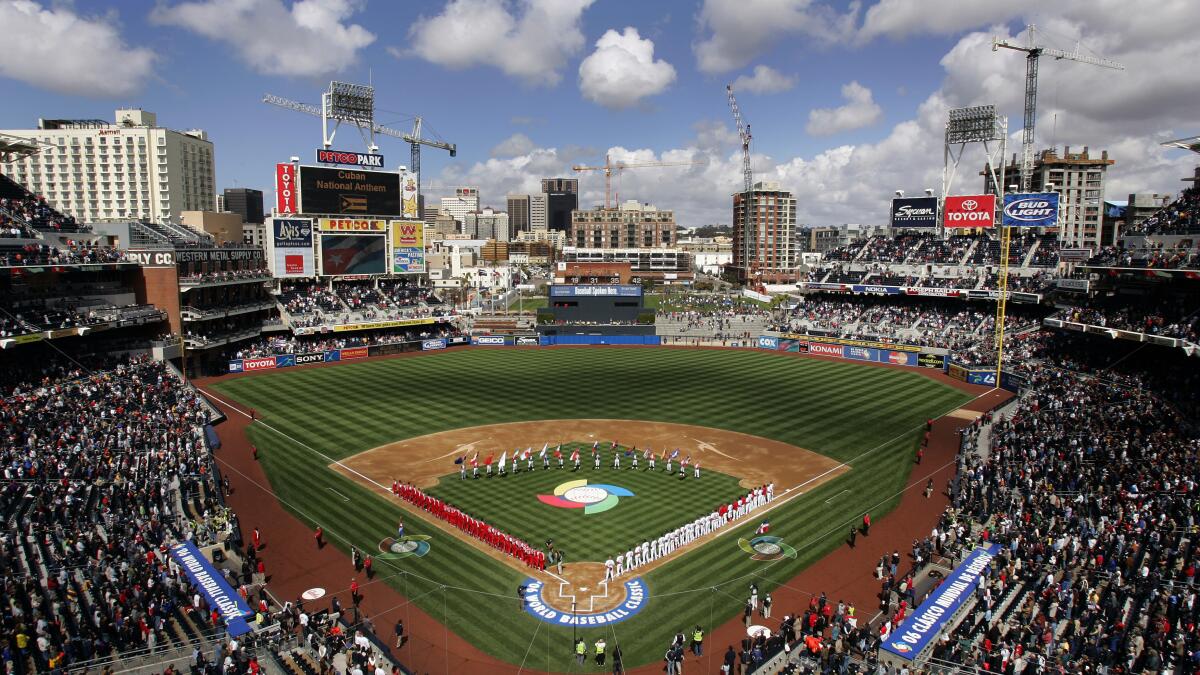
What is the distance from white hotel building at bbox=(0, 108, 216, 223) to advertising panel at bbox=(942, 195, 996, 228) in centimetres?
11577

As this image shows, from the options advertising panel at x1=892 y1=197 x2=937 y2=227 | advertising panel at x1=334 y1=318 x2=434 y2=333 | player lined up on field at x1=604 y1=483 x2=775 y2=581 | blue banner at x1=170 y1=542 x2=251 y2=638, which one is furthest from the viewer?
advertising panel at x1=892 y1=197 x2=937 y2=227

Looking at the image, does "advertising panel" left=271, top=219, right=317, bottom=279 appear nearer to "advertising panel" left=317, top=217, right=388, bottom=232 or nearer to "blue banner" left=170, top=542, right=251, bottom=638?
"advertising panel" left=317, top=217, right=388, bottom=232

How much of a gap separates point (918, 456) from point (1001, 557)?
1446cm

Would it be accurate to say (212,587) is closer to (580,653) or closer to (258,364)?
(580,653)

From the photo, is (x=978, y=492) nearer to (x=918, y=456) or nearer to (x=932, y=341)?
(x=918, y=456)

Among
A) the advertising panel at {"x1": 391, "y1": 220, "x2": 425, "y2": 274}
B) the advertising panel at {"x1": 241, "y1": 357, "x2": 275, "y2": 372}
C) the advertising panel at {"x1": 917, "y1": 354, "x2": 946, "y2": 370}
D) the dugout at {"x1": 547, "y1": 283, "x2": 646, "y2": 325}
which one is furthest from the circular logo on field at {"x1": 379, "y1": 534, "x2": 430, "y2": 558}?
the dugout at {"x1": 547, "y1": 283, "x2": 646, "y2": 325}

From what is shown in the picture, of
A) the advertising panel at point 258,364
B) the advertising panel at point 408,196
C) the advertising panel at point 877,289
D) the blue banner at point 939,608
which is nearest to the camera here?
the blue banner at point 939,608

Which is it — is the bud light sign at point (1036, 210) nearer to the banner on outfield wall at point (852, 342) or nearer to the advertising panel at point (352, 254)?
the banner on outfield wall at point (852, 342)

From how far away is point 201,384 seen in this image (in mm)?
57812

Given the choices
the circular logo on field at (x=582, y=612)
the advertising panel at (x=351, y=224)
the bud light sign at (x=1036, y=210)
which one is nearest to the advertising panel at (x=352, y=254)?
the advertising panel at (x=351, y=224)

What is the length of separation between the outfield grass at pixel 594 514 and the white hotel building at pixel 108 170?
364 ft

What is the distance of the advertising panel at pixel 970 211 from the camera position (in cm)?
7500

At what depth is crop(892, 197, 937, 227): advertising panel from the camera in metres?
82.5

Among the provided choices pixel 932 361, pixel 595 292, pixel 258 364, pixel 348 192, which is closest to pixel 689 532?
pixel 932 361
